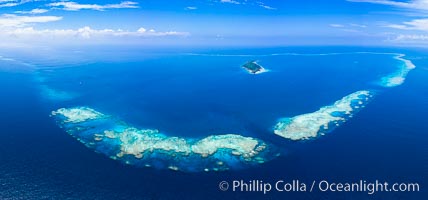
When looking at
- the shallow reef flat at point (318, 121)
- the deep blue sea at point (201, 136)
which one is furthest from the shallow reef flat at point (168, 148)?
the shallow reef flat at point (318, 121)

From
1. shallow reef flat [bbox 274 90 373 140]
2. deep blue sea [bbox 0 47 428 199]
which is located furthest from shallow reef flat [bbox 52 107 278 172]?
shallow reef flat [bbox 274 90 373 140]

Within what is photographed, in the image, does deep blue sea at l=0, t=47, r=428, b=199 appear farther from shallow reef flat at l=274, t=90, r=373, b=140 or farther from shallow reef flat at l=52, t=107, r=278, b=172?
shallow reef flat at l=274, t=90, r=373, b=140

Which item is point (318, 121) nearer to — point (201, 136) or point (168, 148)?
point (201, 136)

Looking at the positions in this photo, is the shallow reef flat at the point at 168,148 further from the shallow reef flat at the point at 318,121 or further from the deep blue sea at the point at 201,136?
the shallow reef flat at the point at 318,121

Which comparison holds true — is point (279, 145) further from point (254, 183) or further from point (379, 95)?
point (379, 95)

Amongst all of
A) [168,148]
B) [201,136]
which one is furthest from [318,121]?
[168,148]
